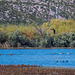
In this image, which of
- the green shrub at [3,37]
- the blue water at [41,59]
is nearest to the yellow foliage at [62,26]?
the green shrub at [3,37]

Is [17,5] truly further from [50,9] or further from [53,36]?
[53,36]

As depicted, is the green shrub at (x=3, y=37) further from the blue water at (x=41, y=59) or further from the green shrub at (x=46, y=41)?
the blue water at (x=41, y=59)

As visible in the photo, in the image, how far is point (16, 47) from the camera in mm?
43312

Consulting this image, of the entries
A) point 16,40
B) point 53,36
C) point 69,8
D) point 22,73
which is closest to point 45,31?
point 53,36

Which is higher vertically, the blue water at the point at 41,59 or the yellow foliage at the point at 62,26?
the blue water at the point at 41,59

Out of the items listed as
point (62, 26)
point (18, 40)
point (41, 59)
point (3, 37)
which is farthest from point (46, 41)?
point (41, 59)

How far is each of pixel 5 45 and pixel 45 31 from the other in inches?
347

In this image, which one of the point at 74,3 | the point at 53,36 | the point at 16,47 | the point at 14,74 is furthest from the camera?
the point at 74,3

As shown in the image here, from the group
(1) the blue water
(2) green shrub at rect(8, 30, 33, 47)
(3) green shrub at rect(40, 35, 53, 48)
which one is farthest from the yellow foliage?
(1) the blue water

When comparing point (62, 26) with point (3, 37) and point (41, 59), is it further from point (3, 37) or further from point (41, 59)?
point (41, 59)

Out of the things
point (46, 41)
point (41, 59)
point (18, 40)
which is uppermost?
point (41, 59)

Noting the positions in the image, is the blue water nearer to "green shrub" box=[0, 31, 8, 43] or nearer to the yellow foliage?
"green shrub" box=[0, 31, 8, 43]

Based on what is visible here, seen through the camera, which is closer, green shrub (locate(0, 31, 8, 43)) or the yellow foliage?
green shrub (locate(0, 31, 8, 43))

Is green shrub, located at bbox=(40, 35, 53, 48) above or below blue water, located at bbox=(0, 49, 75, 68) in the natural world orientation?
below
